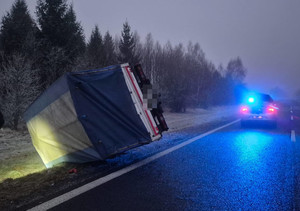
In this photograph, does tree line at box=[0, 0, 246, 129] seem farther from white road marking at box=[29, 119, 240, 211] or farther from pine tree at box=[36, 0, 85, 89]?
white road marking at box=[29, 119, 240, 211]

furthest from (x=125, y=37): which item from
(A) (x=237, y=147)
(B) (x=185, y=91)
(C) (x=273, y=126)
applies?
(A) (x=237, y=147)

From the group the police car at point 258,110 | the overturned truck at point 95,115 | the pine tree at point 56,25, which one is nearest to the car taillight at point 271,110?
the police car at point 258,110

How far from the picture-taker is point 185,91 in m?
24.8

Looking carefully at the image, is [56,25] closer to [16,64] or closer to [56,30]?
[56,30]

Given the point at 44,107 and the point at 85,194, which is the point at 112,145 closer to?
the point at 85,194

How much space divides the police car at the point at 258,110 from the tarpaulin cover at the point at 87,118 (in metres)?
7.94

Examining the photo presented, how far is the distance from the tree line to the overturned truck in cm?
69

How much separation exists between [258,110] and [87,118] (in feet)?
30.4

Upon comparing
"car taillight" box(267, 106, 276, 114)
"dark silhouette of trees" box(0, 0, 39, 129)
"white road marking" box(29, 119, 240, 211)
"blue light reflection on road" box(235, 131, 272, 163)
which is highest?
"dark silhouette of trees" box(0, 0, 39, 129)

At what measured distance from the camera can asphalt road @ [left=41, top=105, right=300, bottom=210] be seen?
3.00 meters

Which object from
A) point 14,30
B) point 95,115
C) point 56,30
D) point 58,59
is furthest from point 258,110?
point 14,30

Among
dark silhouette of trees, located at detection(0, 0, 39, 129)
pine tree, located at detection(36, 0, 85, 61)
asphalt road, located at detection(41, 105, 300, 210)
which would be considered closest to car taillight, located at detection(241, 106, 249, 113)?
asphalt road, located at detection(41, 105, 300, 210)

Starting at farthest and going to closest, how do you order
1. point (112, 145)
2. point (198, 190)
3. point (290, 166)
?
point (290, 166) → point (112, 145) → point (198, 190)

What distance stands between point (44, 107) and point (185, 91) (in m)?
20.7
